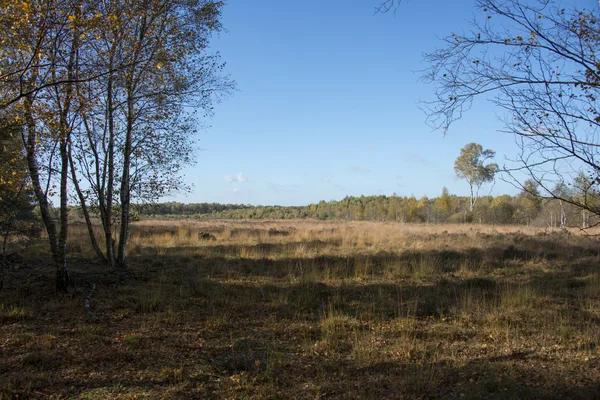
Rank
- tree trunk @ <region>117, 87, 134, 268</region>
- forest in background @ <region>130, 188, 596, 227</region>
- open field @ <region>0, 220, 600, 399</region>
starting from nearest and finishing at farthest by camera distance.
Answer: open field @ <region>0, 220, 600, 399</region>, tree trunk @ <region>117, 87, 134, 268</region>, forest in background @ <region>130, 188, 596, 227</region>

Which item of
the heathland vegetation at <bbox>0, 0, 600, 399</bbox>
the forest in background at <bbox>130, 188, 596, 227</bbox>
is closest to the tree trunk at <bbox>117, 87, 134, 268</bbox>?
the heathland vegetation at <bbox>0, 0, 600, 399</bbox>

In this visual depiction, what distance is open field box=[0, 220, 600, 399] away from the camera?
361 cm

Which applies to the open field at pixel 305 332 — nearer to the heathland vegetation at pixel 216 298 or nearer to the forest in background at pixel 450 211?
the heathland vegetation at pixel 216 298

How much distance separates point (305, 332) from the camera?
5180mm

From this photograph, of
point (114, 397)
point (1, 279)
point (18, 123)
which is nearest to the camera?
point (114, 397)

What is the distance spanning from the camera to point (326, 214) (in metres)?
85.6

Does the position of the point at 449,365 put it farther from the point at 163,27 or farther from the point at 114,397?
the point at 163,27

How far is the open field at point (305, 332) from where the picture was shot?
3605mm

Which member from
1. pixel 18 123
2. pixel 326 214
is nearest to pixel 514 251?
pixel 18 123

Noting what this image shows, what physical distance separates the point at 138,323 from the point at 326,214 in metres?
80.6

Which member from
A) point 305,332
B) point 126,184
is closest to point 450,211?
point 126,184

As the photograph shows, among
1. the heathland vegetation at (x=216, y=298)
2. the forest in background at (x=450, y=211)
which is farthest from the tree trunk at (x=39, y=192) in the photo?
the forest in background at (x=450, y=211)

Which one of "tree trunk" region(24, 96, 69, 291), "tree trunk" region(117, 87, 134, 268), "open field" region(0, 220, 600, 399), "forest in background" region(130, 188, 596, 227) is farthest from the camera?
"forest in background" region(130, 188, 596, 227)

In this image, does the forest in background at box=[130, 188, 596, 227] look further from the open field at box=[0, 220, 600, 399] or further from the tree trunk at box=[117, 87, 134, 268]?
the open field at box=[0, 220, 600, 399]
